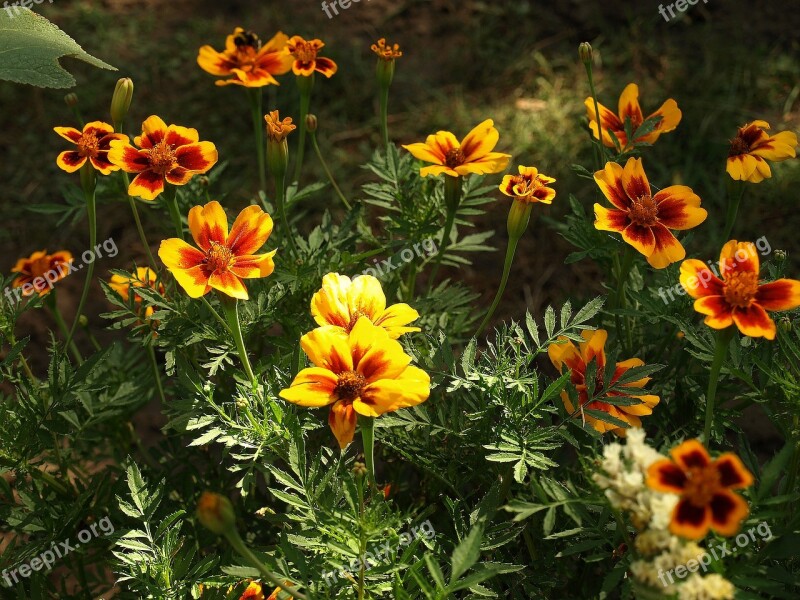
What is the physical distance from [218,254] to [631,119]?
0.87 m

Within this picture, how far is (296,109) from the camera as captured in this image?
3.37m

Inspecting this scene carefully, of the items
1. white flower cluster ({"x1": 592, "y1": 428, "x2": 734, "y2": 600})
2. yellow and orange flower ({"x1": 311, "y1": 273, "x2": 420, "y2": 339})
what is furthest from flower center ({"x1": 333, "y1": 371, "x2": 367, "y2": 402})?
white flower cluster ({"x1": 592, "y1": 428, "x2": 734, "y2": 600})

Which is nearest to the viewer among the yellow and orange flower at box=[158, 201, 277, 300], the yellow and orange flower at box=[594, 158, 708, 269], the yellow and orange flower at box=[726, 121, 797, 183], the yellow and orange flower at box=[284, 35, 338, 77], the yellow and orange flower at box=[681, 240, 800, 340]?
the yellow and orange flower at box=[681, 240, 800, 340]

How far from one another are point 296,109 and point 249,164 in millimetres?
311

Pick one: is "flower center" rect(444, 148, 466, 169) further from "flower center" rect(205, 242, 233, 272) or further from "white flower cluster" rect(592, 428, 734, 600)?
"white flower cluster" rect(592, 428, 734, 600)

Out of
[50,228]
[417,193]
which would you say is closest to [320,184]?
[417,193]

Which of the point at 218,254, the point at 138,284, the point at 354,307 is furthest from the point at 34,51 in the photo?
the point at 354,307

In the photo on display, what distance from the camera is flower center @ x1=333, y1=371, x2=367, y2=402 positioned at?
1.14m

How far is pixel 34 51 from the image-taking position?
1.30m

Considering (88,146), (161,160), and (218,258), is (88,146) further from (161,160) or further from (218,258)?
(218,258)

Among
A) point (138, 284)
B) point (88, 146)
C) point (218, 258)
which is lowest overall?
point (138, 284)

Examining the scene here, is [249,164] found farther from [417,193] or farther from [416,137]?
[417,193]

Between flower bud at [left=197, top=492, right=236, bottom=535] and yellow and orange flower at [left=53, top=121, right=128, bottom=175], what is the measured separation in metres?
0.78

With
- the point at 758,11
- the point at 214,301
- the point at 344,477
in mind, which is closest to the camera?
the point at 344,477
